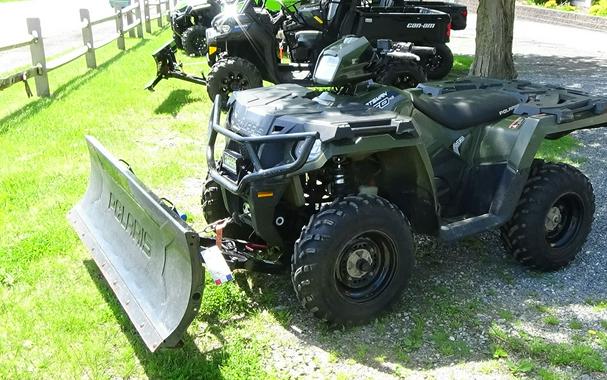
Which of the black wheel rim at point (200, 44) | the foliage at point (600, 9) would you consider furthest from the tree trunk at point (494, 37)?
the foliage at point (600, 9)

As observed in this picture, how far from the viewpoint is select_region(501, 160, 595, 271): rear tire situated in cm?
407

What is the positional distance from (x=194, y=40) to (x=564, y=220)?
1077 centimetres

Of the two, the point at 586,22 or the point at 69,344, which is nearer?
the point at 69,344

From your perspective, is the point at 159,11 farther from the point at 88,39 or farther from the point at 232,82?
the point at 232,82

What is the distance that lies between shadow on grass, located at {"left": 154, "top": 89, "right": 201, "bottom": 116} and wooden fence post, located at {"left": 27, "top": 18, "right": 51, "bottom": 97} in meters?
1.91

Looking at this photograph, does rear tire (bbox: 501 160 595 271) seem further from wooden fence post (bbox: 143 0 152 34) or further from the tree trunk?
wooden fence post (bbox: 143 0 152 34)

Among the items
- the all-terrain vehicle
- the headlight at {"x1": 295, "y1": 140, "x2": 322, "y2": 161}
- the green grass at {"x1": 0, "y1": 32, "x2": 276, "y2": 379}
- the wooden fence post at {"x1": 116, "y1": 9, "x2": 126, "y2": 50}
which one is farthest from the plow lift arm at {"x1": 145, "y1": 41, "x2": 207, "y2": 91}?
the headlight at {"x1": 295, "y1": 140, "x2": 322, "y2": 161}

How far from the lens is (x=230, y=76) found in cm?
890

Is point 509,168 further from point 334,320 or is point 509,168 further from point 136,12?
point 136,12

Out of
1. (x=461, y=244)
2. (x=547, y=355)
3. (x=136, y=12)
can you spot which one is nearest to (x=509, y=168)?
(x=461, y=244)

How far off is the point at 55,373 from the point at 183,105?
21.6 ft

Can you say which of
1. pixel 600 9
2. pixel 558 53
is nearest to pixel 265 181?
pixel 558 53

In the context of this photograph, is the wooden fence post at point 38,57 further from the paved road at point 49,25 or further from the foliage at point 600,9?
the foliage at point 600,9

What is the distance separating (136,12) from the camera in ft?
58.7
